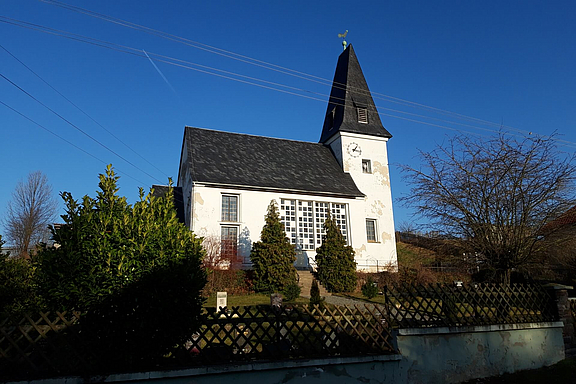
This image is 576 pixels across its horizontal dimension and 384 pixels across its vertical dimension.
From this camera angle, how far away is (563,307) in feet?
33.9

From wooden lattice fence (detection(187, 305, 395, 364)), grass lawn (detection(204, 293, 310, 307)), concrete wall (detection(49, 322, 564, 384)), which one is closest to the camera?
concrete wall (detection(49, 322, 564, 384))

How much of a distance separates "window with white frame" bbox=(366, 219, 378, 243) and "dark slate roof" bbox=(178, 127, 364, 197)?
2524 mm

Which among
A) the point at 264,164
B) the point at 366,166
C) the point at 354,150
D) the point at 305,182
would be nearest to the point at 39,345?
the point at 305,182

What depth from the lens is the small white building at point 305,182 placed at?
24.2 meters

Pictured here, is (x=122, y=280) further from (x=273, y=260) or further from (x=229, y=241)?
(x=229, y=241)

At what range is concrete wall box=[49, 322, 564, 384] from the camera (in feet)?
21.8

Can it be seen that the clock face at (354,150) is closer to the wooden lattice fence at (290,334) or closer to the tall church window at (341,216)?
the tall church window at (341,216)

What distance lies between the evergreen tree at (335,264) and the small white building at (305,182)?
9.25 ft

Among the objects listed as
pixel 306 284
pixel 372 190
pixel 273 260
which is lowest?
pixel 306 284

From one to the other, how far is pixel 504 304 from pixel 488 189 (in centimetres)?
385

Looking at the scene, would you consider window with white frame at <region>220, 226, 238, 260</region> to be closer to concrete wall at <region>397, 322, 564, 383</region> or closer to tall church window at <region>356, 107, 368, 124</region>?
tall church window at <region>356, 107, 368, 124</region>

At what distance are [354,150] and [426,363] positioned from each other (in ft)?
76.4

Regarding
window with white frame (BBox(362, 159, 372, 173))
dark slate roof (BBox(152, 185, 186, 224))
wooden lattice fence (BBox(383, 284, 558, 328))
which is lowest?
wooden lattice fence (BBox(383, 284, 558, 328))

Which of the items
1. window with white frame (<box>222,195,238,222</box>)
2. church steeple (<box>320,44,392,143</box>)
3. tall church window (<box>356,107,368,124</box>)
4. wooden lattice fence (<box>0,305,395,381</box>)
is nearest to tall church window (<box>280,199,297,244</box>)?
window with white frame (<box>222,195,238,222</box>)
